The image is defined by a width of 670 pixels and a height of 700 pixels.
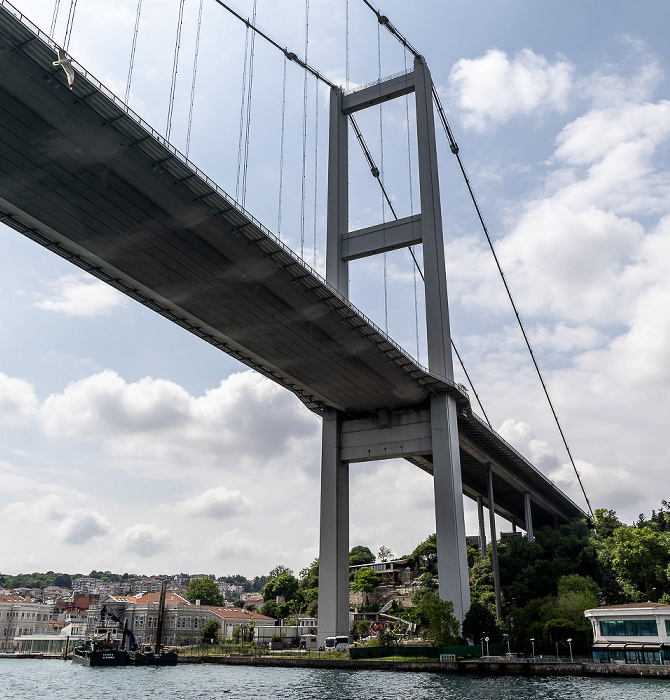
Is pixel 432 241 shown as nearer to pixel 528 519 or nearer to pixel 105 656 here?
pixel 528 519

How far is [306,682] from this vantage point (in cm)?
2886

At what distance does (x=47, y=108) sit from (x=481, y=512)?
58896 millimetres

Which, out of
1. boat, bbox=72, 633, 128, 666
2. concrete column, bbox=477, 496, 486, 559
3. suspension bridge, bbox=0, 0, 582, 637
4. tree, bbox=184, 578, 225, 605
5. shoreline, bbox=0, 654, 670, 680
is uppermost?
suspension bridge, bbox=0, 0, 582, 637

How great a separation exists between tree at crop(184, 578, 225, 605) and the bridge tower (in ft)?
192

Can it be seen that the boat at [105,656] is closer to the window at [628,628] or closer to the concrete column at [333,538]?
the concrete column at [333,538]

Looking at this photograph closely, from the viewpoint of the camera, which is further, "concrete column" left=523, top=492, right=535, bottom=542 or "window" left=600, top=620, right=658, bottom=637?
"concrete column" left=523, top=492, right=535, bottom=542

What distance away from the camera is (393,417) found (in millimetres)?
45875

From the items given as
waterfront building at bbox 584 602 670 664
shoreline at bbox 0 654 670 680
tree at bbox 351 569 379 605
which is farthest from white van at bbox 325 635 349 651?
tree at bbox 351 569 379 605

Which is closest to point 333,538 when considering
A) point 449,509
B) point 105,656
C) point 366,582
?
point 449,509

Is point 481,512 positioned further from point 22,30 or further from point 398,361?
point 22,30

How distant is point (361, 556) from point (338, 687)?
10143 centimetres

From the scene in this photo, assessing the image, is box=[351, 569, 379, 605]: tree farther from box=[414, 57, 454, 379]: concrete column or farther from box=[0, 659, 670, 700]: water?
box=[0, 659, 670, 700]: water

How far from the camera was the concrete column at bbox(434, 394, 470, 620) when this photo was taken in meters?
39.2

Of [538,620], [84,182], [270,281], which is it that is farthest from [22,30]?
[538,620]
